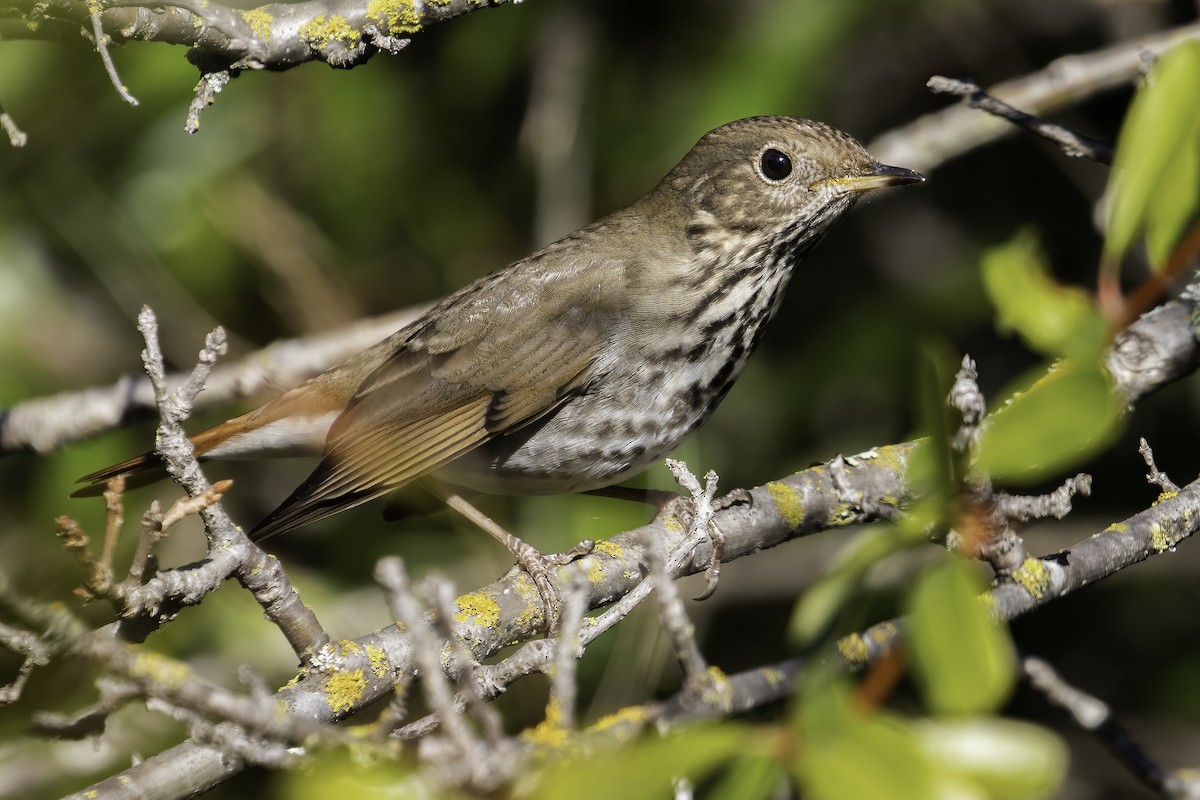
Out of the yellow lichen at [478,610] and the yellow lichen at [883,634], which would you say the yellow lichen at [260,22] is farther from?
the yellow lichen at [883,634]

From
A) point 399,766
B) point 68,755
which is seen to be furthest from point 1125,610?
point 399,766

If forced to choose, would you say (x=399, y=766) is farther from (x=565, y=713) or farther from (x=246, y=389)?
(x=246, y=389)

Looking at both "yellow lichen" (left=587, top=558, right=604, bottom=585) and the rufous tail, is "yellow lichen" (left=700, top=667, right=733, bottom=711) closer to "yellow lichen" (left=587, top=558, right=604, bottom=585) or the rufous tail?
"yellow lichen" (left=587, top=558, right=604, bottom=585)

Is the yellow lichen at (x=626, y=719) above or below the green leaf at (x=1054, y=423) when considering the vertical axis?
below

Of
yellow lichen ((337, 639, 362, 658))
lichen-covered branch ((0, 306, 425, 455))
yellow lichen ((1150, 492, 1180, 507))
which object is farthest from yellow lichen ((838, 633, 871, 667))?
lichen-covered branch ((0, 306, 425, 455))

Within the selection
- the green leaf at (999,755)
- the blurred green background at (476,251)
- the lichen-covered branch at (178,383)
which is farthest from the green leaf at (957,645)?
the lichen-covered branch at (178,383)

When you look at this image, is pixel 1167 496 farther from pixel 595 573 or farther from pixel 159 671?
pixel 159 671
